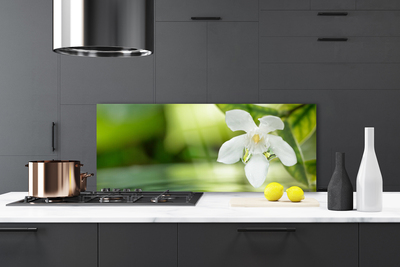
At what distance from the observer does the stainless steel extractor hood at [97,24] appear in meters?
1.91

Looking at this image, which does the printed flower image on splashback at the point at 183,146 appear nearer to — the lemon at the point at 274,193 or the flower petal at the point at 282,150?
the flower petal at the point at 282,150

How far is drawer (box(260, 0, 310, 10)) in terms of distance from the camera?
3105 mm

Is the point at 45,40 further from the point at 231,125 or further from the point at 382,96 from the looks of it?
the point at 382,96

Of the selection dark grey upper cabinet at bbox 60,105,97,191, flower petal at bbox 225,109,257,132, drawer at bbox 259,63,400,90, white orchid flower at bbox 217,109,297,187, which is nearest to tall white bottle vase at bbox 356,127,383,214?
white orchid flower at bbox 217,109,297,187

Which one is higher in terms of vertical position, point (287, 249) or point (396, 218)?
point (396, 218)

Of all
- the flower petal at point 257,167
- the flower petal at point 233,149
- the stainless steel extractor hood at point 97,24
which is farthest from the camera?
the flower petal at point 233,149

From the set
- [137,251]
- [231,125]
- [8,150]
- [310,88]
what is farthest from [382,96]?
[8,150]

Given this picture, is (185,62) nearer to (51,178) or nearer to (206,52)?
(206,52)

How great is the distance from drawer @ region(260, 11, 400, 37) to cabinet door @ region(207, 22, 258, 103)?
14cm

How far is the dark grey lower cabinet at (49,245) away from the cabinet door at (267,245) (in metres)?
0.41

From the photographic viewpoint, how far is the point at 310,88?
311 cm

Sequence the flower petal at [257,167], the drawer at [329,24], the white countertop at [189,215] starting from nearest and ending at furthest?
1. the white countertop at [189,215]
2. the flower petal at [257,167]
3. the drawer at [329,24]

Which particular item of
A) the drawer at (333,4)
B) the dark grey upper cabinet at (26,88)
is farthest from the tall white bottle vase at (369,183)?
the dark grey upper cabinet at (26,88)

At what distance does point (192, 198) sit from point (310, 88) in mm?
1405
